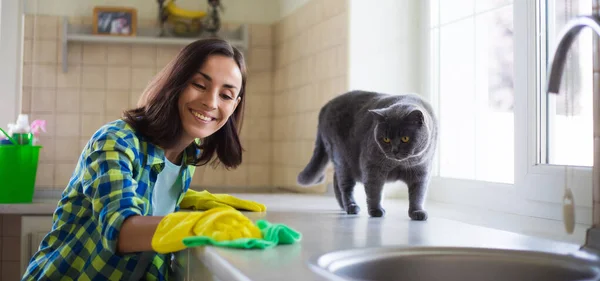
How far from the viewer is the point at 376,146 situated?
153cm

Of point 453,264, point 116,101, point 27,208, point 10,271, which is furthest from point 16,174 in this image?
point 453,264

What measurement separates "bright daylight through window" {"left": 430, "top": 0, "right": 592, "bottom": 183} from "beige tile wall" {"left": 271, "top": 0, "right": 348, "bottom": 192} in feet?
1.21

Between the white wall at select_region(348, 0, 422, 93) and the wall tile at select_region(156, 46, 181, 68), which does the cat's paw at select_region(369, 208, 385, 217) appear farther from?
the wall tile at select_region(156, 46, 181, 68)

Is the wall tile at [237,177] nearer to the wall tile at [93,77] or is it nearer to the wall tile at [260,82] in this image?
the wall tile at [260,82]

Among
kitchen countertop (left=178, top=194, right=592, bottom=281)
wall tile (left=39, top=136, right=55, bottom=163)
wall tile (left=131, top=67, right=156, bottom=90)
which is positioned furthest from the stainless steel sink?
wall tile (left=39, top=136, right=55, bottom=163)

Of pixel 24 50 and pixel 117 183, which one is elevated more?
pixel 24 50

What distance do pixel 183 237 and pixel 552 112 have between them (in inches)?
40.8

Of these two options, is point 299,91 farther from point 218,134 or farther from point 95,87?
point 218,134

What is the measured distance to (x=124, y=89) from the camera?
127 inches

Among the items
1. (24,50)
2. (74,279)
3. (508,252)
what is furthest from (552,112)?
(24,50)

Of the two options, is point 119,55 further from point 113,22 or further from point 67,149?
point 67,149

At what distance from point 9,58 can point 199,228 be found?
2426 mm

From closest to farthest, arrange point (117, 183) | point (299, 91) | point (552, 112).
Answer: point (117, 183)
point (552, 112)
point (299, 91)

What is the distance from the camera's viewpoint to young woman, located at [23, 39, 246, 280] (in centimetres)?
125
